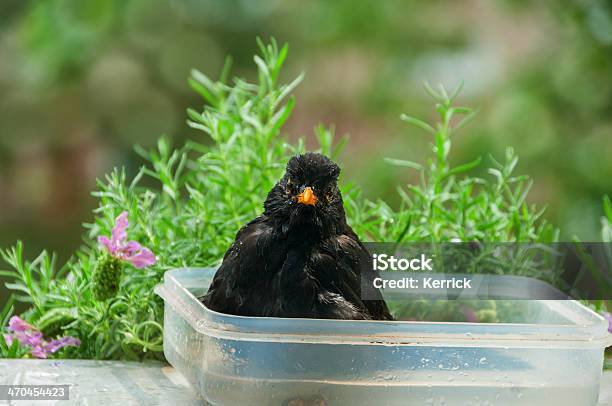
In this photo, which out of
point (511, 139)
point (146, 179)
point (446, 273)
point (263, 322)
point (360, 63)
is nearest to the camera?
point (263, 322)

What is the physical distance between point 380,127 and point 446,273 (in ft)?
9.68

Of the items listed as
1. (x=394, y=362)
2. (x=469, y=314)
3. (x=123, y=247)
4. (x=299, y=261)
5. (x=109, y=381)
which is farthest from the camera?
(x=469, y=314)

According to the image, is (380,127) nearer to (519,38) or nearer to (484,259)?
(519,38)

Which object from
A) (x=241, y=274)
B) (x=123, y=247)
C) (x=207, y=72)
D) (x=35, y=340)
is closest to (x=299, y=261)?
(x=241, y=274)

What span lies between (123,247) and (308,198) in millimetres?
479

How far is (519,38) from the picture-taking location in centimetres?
532

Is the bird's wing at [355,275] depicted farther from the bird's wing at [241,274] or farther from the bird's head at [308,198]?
the bird's wing at [241,274]

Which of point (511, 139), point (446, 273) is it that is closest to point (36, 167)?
point (511, 139)

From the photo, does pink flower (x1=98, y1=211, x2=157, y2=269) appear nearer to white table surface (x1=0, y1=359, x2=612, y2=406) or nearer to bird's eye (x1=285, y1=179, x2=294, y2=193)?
white table surface (x1=0, y1=359, x2=612, y2=406)

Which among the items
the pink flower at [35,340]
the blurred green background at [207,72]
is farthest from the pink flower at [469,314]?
the blurred green background at [207,72]

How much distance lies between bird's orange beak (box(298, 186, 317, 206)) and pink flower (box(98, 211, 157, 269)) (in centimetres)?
44

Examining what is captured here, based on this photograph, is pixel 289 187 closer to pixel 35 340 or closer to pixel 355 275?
pixel 355 275

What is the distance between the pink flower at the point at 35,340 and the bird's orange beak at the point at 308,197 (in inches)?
26.5

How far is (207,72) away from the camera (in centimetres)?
502
